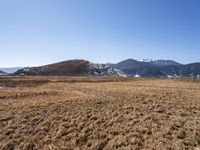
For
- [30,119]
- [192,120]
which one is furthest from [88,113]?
[192,120]

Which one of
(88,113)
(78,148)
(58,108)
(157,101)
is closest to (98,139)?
(78,148)

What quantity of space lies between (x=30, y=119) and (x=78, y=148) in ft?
27.2

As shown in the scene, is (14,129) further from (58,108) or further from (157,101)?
(157,101)

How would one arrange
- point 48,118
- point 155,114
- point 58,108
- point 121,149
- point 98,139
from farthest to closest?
point 58,108
point 48,118
point 155,114
point 98,139
point 121,149

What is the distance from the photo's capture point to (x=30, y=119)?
24531mm

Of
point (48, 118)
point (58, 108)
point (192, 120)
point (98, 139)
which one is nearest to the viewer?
point (98, 139)

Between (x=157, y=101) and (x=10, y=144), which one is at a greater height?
(x=157, y=101)

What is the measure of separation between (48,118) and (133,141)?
33.0 feet

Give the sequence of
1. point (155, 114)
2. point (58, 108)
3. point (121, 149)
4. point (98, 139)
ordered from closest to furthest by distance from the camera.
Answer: point (121, 149) < point (98, 139) < point (155, 114) < point (58, 108)

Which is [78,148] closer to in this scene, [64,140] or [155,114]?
[64,140]

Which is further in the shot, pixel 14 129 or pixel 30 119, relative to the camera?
pixel 30 119

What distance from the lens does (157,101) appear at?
29.3 metres

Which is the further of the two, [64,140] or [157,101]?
[157,101]

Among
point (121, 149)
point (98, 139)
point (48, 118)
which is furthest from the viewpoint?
point (48, 118)
